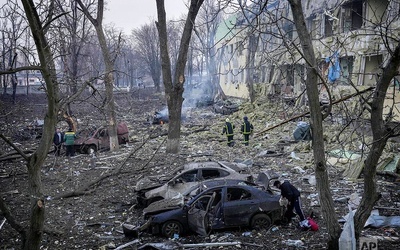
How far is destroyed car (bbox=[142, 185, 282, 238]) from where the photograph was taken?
7.96 metres

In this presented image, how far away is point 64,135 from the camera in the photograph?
56.2 feet

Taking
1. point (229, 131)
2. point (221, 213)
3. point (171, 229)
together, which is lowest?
point (171, 229)

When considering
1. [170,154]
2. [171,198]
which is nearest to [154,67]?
[170,154]

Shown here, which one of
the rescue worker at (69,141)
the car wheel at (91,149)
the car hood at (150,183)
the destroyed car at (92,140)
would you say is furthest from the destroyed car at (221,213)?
the car wheel at (91,149)

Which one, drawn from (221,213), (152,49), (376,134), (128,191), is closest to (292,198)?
(221,213)

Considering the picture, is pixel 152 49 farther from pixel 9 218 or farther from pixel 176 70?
pixel 9 218

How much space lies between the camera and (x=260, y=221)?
27.0 ft

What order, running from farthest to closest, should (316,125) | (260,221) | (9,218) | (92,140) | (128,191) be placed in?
(92,140) < (128,191) < (260,221) < (316,125) < (9,218)

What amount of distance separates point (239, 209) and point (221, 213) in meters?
0.42

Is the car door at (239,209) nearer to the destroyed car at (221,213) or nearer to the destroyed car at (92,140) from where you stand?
the destroyed car at (221,213)

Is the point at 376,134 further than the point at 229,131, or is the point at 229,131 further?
the point at 229,131

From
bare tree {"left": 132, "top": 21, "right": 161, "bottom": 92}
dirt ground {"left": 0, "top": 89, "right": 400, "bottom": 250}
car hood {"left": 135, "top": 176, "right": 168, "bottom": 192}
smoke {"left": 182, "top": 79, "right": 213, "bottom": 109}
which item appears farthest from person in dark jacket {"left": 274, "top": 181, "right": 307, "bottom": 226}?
bare tree {"left": 132, "top": 21, "right": 161, "bottom": 92}

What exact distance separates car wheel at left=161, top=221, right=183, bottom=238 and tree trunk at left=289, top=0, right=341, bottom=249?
3374mm

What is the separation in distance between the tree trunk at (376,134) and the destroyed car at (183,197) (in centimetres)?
315
